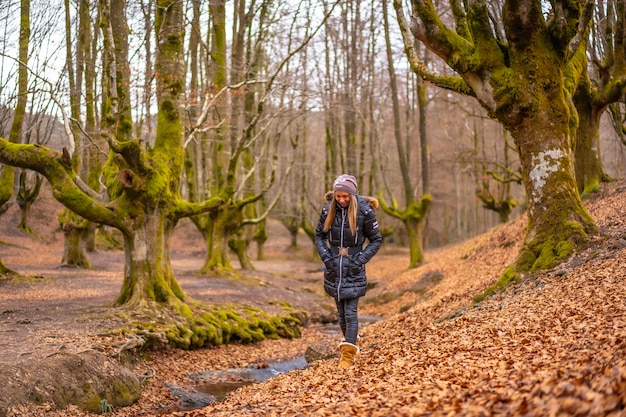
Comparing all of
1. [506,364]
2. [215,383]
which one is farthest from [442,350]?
[215,383]

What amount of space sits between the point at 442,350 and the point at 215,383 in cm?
459

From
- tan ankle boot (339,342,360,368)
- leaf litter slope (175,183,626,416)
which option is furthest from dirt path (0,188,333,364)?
tan ankle boot (339,342,360,368)

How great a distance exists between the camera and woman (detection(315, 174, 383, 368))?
690 cm

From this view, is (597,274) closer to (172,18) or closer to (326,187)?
(172,18)

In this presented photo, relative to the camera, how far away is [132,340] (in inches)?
356

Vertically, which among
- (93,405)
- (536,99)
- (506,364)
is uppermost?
(536,99)

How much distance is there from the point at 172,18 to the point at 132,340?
7.65 meters

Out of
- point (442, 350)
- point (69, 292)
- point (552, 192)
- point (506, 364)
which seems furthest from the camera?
point (69, 292)

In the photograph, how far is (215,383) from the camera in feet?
30.4

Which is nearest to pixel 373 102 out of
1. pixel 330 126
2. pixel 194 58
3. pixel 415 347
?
pixel 330 126

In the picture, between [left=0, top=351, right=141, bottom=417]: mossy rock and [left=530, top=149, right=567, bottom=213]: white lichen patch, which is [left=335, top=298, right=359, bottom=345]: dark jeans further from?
[left=530, top=149, right=567, bottom=213]: white lichen patch

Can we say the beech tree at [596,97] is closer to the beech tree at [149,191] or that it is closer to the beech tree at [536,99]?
the beech tree at [536,99]

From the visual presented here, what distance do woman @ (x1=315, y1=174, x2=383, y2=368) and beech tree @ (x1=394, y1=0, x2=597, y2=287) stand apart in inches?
138

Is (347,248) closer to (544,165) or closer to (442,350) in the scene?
(442,350)
